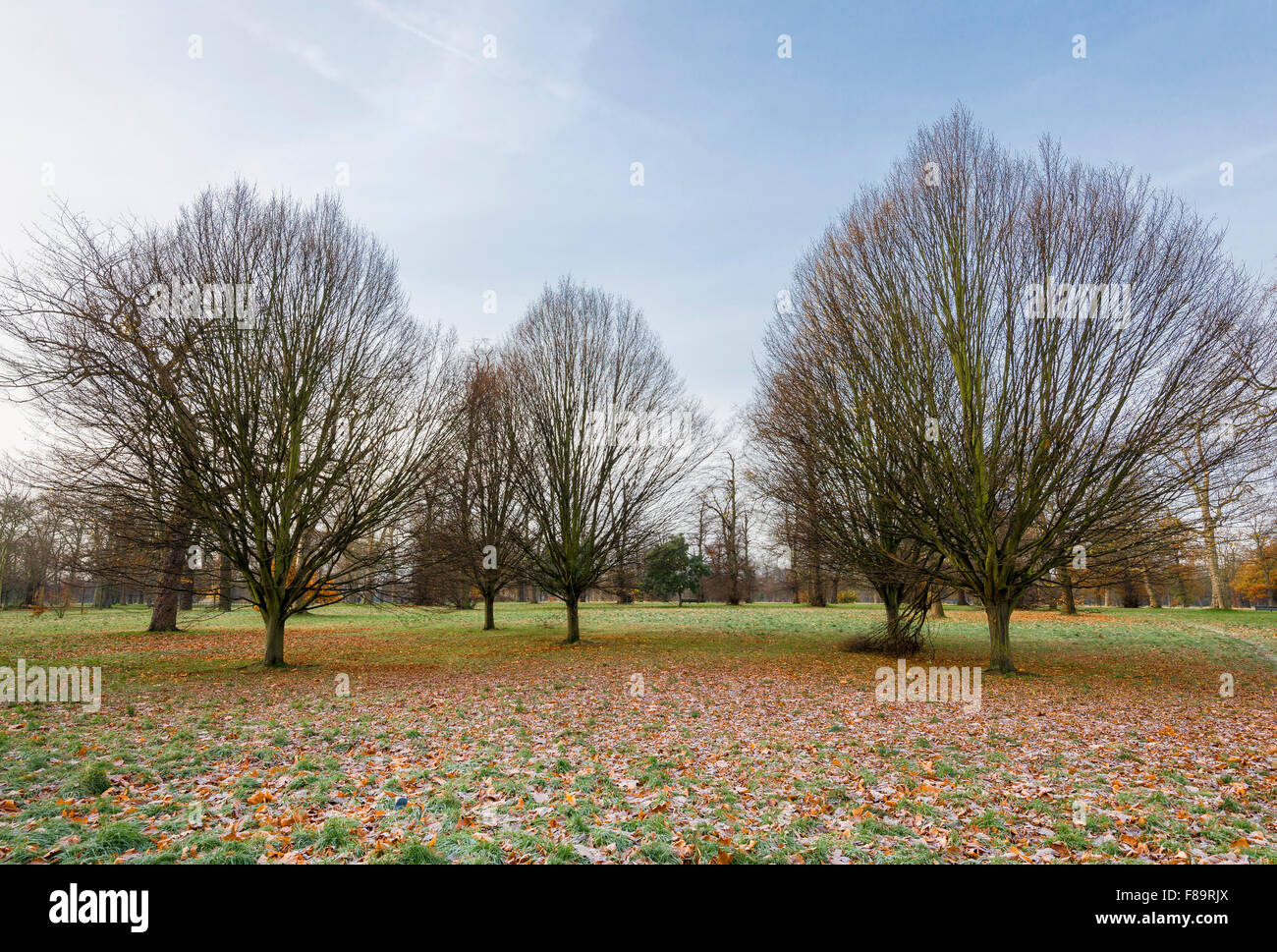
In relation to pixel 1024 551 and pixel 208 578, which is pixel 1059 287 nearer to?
pixel 1024 551

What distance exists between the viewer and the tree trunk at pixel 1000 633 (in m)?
12.7

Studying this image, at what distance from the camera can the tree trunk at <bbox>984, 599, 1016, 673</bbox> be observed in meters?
12.7

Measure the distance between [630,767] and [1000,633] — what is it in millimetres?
10101

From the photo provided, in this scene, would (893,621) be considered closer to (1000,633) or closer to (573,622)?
(1000,633)

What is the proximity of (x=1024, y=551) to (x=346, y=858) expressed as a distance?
1250 centimetres

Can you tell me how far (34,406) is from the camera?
10.4 metres

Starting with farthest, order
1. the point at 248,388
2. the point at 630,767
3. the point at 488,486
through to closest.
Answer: the point at 488,486
the point at 248,388
the point at 630,767

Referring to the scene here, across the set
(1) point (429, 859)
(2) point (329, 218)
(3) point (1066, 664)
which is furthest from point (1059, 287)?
(2) point (329, 218)

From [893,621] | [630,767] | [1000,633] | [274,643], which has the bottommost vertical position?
[893,621]

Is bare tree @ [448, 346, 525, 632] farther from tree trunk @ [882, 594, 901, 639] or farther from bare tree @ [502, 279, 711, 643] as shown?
tree trunk @ [882, 594, 901, 639]

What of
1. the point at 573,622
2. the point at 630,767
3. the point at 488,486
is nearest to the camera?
the point at 630,767

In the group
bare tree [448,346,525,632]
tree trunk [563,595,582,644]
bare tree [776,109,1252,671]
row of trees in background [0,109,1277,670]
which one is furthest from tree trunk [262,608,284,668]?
bare tree [776,109,1252,671]

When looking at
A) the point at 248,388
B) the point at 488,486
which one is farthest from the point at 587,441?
the point at 248,388

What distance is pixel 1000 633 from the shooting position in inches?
507
